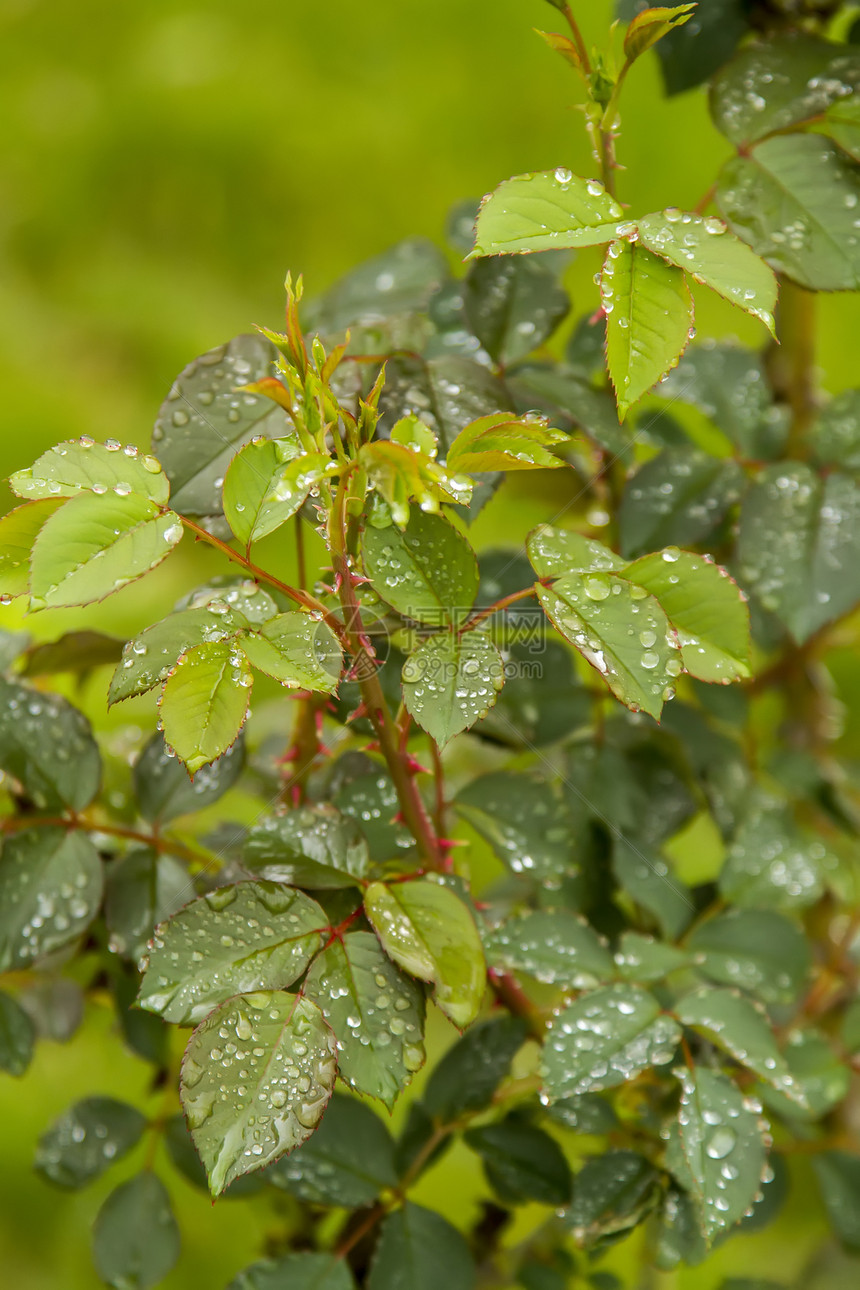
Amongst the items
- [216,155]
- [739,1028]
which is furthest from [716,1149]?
[216,155]

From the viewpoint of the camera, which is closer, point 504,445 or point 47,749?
point 504,445

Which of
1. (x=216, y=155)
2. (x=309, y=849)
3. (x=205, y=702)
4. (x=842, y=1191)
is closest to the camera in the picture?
(x=205, y=702)

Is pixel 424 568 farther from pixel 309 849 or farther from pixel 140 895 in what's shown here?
pixel 140 895

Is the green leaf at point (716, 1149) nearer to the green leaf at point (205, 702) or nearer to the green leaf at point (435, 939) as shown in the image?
the green leaf at point (435, 939)

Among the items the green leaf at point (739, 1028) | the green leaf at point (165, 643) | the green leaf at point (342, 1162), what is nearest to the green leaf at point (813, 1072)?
the green leaf at point (739, 1028)

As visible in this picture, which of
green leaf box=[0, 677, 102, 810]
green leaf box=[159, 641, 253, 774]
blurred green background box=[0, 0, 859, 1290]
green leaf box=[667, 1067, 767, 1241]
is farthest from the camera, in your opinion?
blurred green background box=[0, 0, 859, 1290]

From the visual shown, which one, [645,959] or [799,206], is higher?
[799,206]

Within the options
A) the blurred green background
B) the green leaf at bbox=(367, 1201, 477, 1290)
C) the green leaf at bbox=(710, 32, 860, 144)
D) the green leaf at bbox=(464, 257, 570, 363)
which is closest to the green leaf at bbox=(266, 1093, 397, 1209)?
the green leaf at bbox=(367, 1201, 477, 1290)

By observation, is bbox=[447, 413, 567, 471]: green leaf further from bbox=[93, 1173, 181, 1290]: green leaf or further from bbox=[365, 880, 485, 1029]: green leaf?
bbox=[93, 1173, 181, 1290]: green leaf
